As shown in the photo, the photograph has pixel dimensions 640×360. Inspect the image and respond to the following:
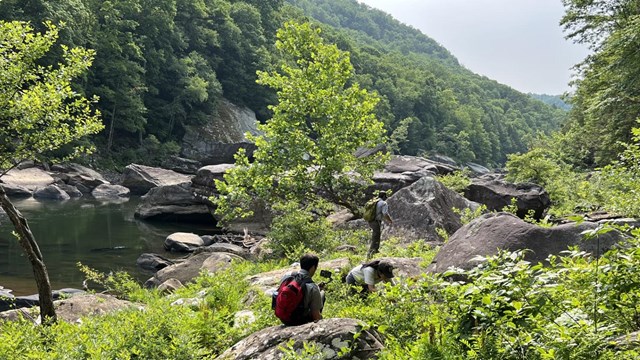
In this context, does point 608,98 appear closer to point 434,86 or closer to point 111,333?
point 111,333

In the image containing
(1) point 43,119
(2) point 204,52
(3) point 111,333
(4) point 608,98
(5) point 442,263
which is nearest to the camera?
(3) point 111,333

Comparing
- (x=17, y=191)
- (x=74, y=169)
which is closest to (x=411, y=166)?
(x=17, y=191)

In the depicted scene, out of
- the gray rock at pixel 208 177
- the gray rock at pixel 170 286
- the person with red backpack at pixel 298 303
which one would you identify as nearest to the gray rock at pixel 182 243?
the gray rock at pixel 208 177

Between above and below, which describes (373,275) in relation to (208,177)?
above

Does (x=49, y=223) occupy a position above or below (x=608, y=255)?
below

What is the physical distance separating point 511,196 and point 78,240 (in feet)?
70.6

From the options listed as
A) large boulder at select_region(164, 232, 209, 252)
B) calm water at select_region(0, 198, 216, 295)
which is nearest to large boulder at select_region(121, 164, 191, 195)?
calm water at select_region(0, 198, 216, 295)

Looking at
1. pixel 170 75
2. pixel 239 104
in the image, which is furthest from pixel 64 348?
pixel 239 104

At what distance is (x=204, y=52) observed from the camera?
76.3m

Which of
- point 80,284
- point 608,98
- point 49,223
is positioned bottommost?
point 49,223

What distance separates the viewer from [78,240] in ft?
80.8

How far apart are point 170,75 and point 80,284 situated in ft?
182

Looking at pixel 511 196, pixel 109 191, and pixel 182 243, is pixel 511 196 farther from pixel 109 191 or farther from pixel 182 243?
pixel 109 191

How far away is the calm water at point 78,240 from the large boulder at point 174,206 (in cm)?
127
